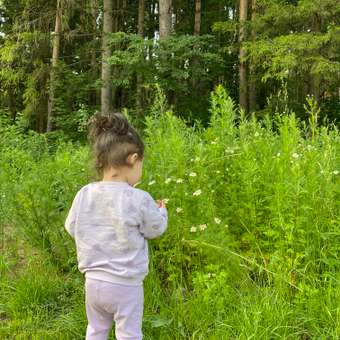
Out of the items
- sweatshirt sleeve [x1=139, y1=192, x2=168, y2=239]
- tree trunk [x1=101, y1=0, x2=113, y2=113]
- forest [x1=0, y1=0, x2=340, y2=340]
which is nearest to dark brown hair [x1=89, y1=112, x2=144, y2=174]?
sweatshirt sleeve [x1=139, y1=192, x2=168, y2=239]

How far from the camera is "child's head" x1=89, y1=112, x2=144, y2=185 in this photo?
8.02 feet

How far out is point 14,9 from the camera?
23578 mm

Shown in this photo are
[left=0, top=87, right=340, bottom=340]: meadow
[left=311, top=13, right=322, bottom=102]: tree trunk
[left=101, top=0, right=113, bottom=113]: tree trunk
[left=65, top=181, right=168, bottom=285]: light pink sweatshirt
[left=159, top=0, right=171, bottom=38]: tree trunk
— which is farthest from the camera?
[left=101, top=0, right=113, bottom=113]: tree trunk

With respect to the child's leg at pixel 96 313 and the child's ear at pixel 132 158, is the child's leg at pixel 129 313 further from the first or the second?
the child's ear at pixel 132 158

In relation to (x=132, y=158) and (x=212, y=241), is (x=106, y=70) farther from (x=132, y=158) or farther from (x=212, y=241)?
(x=132, y=158)

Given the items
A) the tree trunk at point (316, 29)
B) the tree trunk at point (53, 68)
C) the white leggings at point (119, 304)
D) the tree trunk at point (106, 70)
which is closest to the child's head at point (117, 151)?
the white leggings at point (119, 304)

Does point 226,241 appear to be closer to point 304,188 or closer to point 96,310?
point 304,188

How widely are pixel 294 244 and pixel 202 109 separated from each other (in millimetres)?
13050

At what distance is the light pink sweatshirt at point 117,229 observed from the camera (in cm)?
240

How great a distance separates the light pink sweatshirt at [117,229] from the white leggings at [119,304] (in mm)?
43

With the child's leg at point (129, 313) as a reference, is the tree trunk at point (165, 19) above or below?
above

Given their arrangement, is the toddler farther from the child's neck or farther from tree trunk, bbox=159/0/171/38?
tree trunk, bbox=159/0/171/38

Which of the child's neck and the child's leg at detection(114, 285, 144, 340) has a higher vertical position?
the child's neck

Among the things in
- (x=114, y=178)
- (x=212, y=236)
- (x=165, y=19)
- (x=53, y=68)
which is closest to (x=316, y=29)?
(x=165, y=19)
